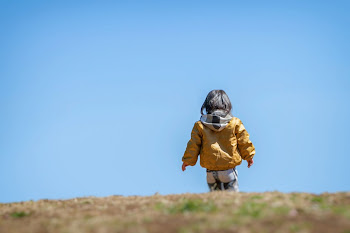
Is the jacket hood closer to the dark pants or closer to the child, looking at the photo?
the child

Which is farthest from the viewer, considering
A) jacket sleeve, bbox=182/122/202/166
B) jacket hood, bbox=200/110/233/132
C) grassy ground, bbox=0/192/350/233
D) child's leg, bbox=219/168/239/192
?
jacket sleeve, bbox=182/122/202/166

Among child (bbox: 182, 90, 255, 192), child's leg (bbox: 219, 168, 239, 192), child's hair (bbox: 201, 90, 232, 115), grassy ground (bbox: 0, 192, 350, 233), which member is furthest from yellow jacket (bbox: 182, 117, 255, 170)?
grassy ground (bbox: 0, 192, 350, 233)

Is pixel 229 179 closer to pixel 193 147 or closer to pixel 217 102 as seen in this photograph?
pixel 193 147

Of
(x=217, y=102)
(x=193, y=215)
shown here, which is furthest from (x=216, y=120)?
(x=193, y=215)

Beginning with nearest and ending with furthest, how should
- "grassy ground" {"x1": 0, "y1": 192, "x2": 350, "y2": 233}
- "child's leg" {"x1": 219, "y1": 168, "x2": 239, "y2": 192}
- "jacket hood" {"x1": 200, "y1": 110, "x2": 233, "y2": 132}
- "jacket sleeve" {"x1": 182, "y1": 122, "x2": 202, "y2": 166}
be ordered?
1. "grassy ground" {"x1": 0, "y1": 192, "x2": 350, "y2": 233}
2. "jacket hood" {"x1": 200, "y1": 110, "x2": 233, "y2": 132}
3. "child's leg" {"x1": 219, "y1": 168, "x2": 239, "y2": 192}
4. "jacket sleeve" {"x1": 182, "y1": 122, "x2": 202, "y2": 166}

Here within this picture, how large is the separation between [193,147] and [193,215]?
5626 mm

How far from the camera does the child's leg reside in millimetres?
12227

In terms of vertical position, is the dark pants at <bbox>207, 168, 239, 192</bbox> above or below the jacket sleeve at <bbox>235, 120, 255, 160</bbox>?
below

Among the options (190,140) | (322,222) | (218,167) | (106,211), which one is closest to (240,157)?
(218,167)

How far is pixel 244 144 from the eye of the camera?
12492 mm

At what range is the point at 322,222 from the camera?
6.04m

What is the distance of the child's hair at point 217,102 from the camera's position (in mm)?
12547

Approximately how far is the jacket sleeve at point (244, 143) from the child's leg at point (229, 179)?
633 millimetres

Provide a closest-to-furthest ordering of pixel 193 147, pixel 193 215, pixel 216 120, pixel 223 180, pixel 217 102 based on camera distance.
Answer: pixel 193 215, pixel 216 120, pixel 223 180, pixel 193 147, pixel 217 102
